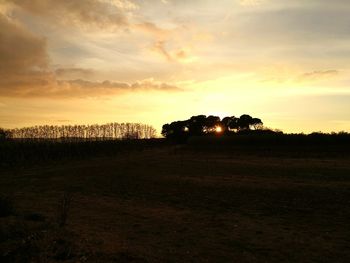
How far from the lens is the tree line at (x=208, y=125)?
113125mm

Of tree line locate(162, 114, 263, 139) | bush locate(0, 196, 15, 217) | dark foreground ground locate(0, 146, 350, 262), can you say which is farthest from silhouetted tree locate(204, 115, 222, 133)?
bush locate(0, 196, 15, 217)

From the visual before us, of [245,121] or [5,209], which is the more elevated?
[245,121]

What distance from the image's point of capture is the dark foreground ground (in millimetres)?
9203

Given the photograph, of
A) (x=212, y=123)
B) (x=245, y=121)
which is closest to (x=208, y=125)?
(x=212, y=123)

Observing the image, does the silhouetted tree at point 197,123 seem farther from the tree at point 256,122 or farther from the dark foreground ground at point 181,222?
the dark foreground ground at point 181,222

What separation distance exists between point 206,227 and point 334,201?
23.5 feet

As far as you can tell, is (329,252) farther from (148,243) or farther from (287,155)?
(287,155)

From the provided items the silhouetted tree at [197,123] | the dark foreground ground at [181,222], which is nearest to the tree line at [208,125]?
the silhouetted tree at [197,123]

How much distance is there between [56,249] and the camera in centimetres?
888

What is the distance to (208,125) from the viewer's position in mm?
121938

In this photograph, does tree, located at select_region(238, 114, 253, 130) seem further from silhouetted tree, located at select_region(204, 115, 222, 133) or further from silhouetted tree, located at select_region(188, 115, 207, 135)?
silhouetted tree, located at select_region(188, 115, 207, 135)

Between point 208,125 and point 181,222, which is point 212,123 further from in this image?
point 181,222

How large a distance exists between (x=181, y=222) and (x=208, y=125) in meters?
110

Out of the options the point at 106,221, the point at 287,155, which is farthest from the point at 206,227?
the point at 287,155
